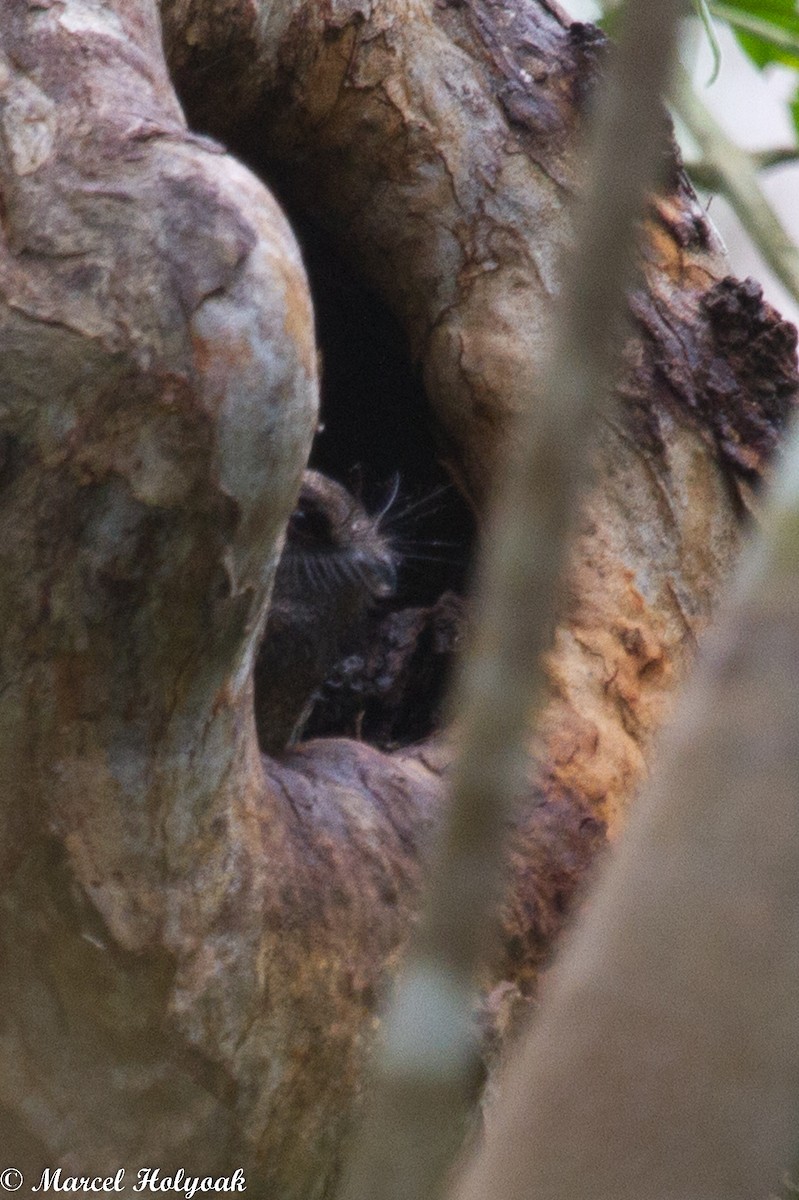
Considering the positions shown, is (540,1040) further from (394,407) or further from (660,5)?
(394,407)

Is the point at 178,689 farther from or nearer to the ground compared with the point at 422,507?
farther from the ground

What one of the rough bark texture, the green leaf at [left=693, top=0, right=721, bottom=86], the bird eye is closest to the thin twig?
the green leaf at [left=693, top=0, right=721, bottom=86]

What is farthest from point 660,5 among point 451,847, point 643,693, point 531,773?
point 643,693

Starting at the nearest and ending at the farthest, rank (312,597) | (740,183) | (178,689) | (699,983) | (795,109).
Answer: (699,983), (178,689), (312,597), (740,183), (795,109)

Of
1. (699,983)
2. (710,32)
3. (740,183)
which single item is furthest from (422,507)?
(699,983)

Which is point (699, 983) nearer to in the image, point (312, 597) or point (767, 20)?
point (312, 597)

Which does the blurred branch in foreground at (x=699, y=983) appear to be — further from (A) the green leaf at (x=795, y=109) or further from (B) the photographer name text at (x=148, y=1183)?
(A) the green leaf at (x=795, y=109)

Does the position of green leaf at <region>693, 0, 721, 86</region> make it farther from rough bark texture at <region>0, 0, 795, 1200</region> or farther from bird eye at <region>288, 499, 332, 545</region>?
bird eye at <region>288, 499, 332, 545</region>

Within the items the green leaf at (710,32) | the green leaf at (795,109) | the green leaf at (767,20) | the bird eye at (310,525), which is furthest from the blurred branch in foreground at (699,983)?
the green leaf at (795,109)
